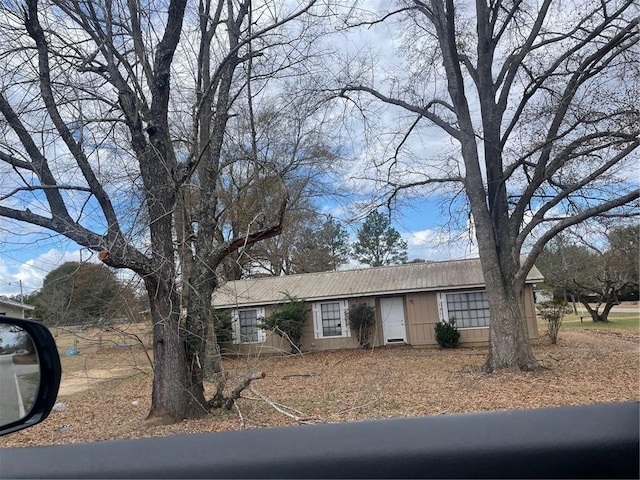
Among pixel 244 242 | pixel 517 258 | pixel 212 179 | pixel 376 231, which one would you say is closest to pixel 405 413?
pixel 244 242

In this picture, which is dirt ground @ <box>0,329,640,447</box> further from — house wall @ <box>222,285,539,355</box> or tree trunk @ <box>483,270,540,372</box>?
house wall @ <box>222,285,539,355</box>

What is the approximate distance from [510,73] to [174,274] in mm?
9272

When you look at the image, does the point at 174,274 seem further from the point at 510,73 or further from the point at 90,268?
the point at 510,73

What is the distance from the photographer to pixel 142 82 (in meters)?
8.28

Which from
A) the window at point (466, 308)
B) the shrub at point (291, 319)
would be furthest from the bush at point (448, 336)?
the shrub at point (291, 319)

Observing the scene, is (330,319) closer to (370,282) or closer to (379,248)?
(370,282)

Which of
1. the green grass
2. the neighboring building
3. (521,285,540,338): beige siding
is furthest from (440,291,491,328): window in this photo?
the neighboring building

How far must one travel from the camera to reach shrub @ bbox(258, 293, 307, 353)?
18.0 m

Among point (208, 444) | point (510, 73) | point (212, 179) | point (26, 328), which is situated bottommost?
point (208, 444)

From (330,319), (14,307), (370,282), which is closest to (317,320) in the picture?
(330,319)

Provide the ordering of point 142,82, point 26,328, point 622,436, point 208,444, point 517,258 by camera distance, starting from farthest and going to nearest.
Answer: point 517,258, point 142,82, point 26,328, point 208,444, point 622,436

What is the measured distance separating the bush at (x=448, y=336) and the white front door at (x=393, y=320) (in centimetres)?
155

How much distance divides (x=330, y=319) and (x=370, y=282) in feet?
6.86

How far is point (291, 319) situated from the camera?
Answer: 18391mm
